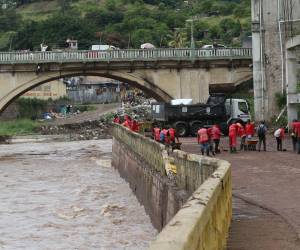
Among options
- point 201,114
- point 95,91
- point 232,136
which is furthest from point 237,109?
point 95,91

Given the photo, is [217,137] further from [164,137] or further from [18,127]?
[18,127]

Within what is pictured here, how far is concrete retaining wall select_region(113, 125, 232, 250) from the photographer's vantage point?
5770 mm

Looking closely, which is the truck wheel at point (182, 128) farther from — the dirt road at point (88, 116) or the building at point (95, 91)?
the building at point (95, 91)

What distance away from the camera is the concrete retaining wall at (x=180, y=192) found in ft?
18.9

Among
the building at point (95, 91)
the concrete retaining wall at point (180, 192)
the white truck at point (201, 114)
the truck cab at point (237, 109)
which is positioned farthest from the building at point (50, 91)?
the concrete retaining wall at point (180, 192)

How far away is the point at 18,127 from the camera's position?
8200 centimetres

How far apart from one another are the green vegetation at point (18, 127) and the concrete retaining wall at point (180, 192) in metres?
43.2

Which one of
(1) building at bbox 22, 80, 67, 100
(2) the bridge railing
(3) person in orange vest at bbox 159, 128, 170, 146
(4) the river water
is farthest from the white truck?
(1) building at bbox 22, 80, 67, 100

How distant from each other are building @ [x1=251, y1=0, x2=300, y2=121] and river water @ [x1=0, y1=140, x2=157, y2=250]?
10797 millimetres

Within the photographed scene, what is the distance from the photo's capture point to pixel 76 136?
236 ft

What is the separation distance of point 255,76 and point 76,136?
29.4 metres

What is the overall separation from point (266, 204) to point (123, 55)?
146 feet

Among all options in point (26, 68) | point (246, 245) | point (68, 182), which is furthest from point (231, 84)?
point (246, 245)

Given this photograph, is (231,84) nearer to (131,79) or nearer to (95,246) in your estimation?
(131,79)
